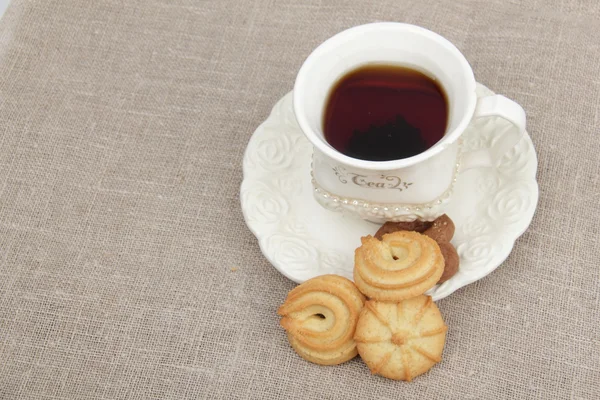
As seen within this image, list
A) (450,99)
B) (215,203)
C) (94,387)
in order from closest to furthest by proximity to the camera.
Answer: (450,99) < (94,387) < (215,203)

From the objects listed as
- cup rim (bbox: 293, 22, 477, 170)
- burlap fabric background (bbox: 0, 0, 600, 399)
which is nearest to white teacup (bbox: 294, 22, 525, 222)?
cup rim (bbox: 293, 22, 477, 170)

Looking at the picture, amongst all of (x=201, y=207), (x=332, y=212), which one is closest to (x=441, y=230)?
(x=332, y=212)

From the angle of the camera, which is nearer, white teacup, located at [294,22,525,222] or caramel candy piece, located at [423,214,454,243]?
white teacup, located at [294,22,525,222]

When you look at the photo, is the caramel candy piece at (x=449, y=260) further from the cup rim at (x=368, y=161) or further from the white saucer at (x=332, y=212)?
the cup rim at (x=368, y=161)

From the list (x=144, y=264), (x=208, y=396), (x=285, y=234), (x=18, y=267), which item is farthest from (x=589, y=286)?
(x=18, y=267)

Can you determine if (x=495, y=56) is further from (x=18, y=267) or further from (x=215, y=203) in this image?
(x=18, y=267)

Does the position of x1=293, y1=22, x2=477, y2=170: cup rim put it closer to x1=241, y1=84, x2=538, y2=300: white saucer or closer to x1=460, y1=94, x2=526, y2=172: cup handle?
x1=460, y1=94, x2=526, y2=172: cup handle
